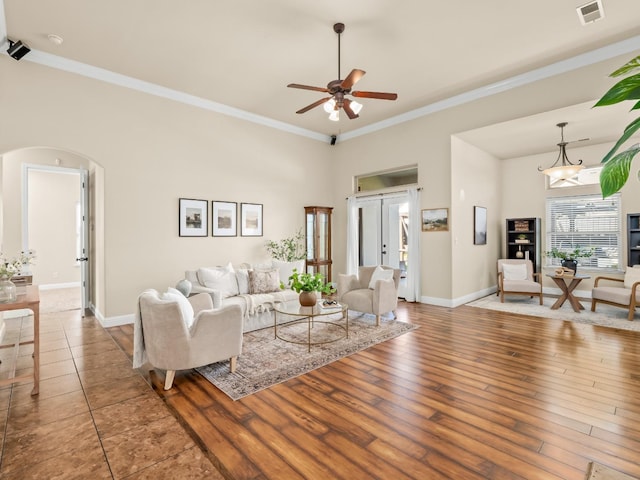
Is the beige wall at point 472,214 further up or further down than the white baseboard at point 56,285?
further up

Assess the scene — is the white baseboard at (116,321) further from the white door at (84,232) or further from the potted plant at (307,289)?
the potted plant at (307,289)

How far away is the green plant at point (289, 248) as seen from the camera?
690 cm

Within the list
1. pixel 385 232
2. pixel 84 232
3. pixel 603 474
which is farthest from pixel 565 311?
pixel 84 232

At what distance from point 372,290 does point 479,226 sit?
11.0 feet

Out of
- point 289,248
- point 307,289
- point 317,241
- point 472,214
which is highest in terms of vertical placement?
point 472,214

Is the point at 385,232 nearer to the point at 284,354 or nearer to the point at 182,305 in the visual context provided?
the point at 284,354

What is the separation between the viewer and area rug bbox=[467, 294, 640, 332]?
495cm

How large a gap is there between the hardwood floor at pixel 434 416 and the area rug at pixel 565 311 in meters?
1.28

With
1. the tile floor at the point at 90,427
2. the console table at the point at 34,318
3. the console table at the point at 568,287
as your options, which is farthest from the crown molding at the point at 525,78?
the console table at the point at 34,318

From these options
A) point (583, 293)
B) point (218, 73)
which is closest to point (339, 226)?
point (218, 73)

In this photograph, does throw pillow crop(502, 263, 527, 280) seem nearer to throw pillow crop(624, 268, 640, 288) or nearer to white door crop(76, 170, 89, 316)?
throw pillow crop(624, 268, 640, 288)

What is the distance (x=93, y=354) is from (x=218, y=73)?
4.22 m

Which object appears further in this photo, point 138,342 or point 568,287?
point 568,287

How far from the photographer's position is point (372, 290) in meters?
5.23
